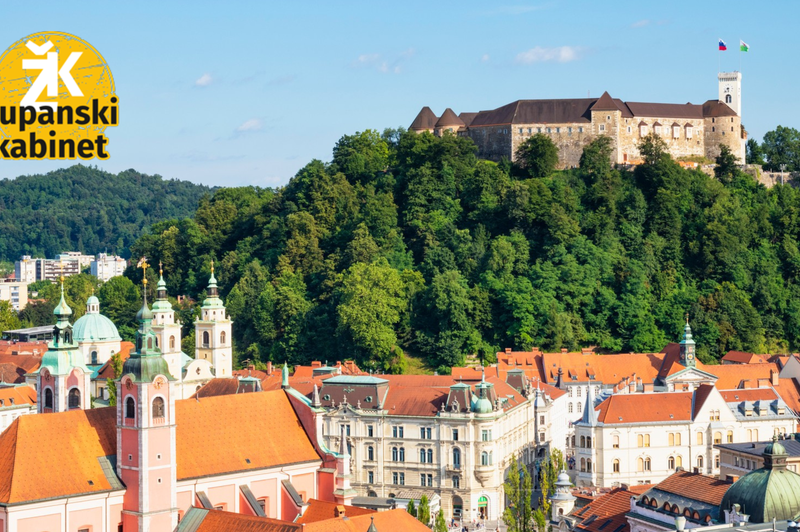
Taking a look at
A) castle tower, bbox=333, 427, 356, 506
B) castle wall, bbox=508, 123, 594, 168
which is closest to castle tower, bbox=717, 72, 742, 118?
castle wall, bbox=508, 123, 594, 168

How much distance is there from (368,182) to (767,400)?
46549 millimetres

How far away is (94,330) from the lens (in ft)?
332

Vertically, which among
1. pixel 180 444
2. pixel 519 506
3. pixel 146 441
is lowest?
pixel 519 506

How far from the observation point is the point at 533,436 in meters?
88.5

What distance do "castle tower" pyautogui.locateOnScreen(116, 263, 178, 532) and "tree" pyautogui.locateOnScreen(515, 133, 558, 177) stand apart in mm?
67806

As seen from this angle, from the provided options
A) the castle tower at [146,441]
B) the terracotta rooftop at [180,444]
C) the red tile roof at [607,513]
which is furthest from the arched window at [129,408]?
the red tile roof at [607,513]

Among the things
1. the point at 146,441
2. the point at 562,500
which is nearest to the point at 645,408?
the point at 562,500

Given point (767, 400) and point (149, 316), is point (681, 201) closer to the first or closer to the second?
point (767, 400)

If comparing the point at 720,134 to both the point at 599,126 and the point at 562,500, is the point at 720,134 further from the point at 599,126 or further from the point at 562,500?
the point at 562,500

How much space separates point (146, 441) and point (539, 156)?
69693 millimetres

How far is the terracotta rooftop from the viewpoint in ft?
172

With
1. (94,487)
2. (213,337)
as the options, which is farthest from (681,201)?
(94,487)

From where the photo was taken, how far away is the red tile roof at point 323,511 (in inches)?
2199

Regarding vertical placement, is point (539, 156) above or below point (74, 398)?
above
